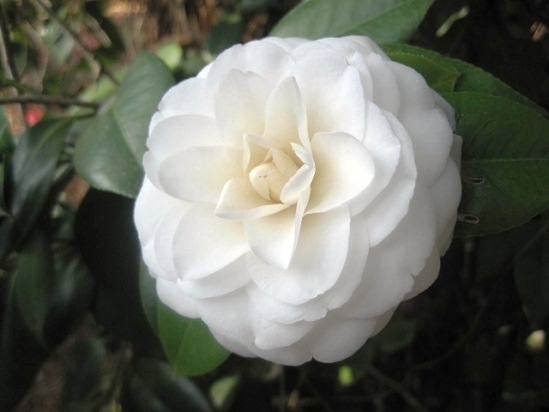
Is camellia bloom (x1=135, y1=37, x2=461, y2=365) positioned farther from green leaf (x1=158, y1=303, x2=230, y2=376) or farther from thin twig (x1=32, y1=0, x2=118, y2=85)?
thin twig (x1=32, y1=0, x2=118, y2=85)

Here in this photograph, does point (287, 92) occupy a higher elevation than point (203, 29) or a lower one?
higher

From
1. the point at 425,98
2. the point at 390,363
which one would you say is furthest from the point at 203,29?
the point at 425,98

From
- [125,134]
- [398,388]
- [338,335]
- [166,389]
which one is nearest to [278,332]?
[338,335]

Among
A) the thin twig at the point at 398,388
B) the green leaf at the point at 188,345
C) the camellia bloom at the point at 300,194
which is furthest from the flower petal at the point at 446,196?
the thin twig at the point at 398,388

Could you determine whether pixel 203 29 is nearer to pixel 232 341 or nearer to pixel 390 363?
pixel 390 363

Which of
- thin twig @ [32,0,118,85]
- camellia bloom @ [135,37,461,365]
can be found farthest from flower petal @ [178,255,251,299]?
thin twig @ [32,0,118,85]

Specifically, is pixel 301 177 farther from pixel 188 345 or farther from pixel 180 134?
pixel 188 345
